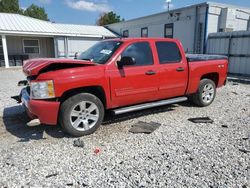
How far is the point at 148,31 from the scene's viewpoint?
2000 cm

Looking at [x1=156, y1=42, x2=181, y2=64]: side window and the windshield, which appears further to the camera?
[x1=156, y1=42, x2=181, y2=64]: side window

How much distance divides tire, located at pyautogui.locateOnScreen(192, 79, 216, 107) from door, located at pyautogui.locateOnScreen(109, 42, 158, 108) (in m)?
1.68

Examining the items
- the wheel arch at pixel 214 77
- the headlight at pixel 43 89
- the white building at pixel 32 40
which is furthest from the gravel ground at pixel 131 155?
the white building at pixel 32 40

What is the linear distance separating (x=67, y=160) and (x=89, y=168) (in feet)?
1.47

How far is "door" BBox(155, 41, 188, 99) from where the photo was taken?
5395 mm

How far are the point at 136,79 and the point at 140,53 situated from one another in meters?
0.65

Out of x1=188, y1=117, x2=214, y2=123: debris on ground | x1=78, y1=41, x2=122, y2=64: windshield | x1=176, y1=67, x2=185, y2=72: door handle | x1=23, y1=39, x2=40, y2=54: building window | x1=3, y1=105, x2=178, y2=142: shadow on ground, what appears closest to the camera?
x1=3, y1=105, x2=178, y2=142: shadow on ground

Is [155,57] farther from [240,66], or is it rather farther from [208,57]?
[240,66]

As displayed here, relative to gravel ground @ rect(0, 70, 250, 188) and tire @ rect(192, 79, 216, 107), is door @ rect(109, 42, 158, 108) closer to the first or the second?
gravel ground @ rect(0, 70, 250, 188)

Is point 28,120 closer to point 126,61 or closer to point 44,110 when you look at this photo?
point 44,110

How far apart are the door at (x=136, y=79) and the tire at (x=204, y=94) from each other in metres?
1.68

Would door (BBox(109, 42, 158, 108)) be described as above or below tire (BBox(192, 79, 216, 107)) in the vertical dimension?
above

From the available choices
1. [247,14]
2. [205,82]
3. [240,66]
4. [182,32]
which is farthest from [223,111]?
[247,14]

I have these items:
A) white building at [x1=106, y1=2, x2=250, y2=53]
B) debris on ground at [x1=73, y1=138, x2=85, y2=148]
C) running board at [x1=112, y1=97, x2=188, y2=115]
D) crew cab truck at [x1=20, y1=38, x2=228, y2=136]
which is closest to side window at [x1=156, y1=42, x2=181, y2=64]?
crew cab truck at [x1=20, y1=38, x2=228, y2=136]
